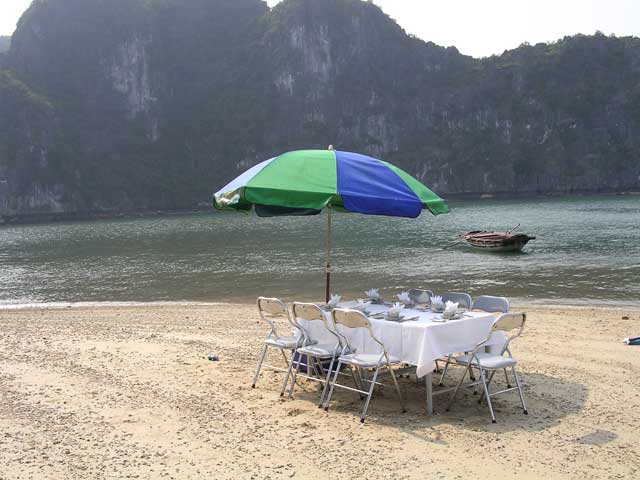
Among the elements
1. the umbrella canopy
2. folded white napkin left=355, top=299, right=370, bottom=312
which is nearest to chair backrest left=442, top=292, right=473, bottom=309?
folded white napkin left=355, top=299, right=370, bottom=312

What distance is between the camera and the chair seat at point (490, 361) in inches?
224

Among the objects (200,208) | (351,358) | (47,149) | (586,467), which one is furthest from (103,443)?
(47,149)

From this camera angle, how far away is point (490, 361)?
5.79 metres

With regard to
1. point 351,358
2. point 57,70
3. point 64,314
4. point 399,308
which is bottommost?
point 64,314

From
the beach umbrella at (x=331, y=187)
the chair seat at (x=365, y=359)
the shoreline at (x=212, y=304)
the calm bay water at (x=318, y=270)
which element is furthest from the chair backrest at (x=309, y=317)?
the calm bay water at (x=318, y=270)

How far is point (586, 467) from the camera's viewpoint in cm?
451

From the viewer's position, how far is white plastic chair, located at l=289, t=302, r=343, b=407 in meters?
5.99

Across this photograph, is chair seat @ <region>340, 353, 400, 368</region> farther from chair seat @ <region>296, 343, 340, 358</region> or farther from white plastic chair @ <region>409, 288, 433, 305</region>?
white plastic chair @ <region>409, 288, 433, 305</region>

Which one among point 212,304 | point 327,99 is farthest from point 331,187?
point 327,99

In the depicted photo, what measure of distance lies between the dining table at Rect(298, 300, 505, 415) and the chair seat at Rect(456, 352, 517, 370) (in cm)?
14

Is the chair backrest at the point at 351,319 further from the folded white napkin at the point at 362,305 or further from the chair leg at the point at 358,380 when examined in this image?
the folded white napkin at the point at 362,305

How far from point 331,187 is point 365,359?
5.02ft

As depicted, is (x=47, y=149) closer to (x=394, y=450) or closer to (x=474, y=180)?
(x=474, y=180)

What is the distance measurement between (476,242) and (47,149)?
461 feet
